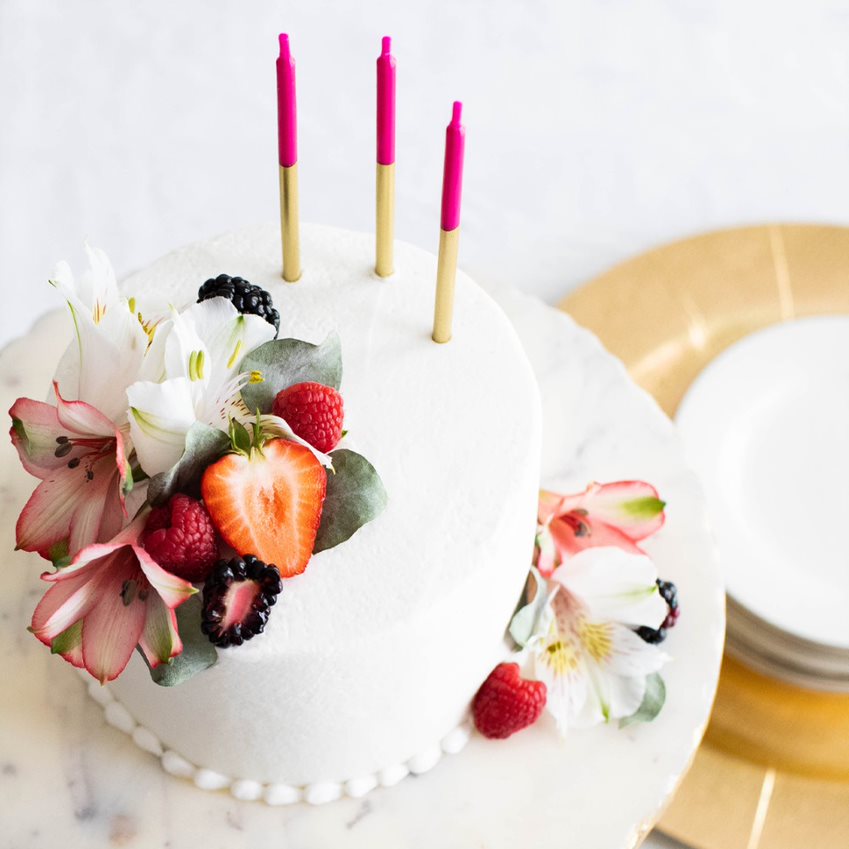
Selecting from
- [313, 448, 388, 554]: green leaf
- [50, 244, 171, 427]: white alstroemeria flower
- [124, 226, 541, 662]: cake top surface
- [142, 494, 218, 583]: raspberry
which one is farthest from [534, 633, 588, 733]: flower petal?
[50, 244, 171, 427]: white alstroemeria flower

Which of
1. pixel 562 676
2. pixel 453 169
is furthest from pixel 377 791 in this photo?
pixel 453 169

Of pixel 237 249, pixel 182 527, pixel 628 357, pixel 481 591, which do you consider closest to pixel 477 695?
pixel 481 591

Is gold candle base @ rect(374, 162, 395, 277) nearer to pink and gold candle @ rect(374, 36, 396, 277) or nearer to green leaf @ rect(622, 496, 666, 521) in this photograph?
pink and gold candle @ rect(374, 36, 396, 277)

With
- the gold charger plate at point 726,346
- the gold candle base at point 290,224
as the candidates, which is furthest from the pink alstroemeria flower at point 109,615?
the gold charger plate at point 726,346

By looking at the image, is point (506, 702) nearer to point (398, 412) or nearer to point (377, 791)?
point (377, 791)

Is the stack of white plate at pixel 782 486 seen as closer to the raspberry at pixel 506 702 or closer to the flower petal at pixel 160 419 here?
the raspberry at pixel 506 702
